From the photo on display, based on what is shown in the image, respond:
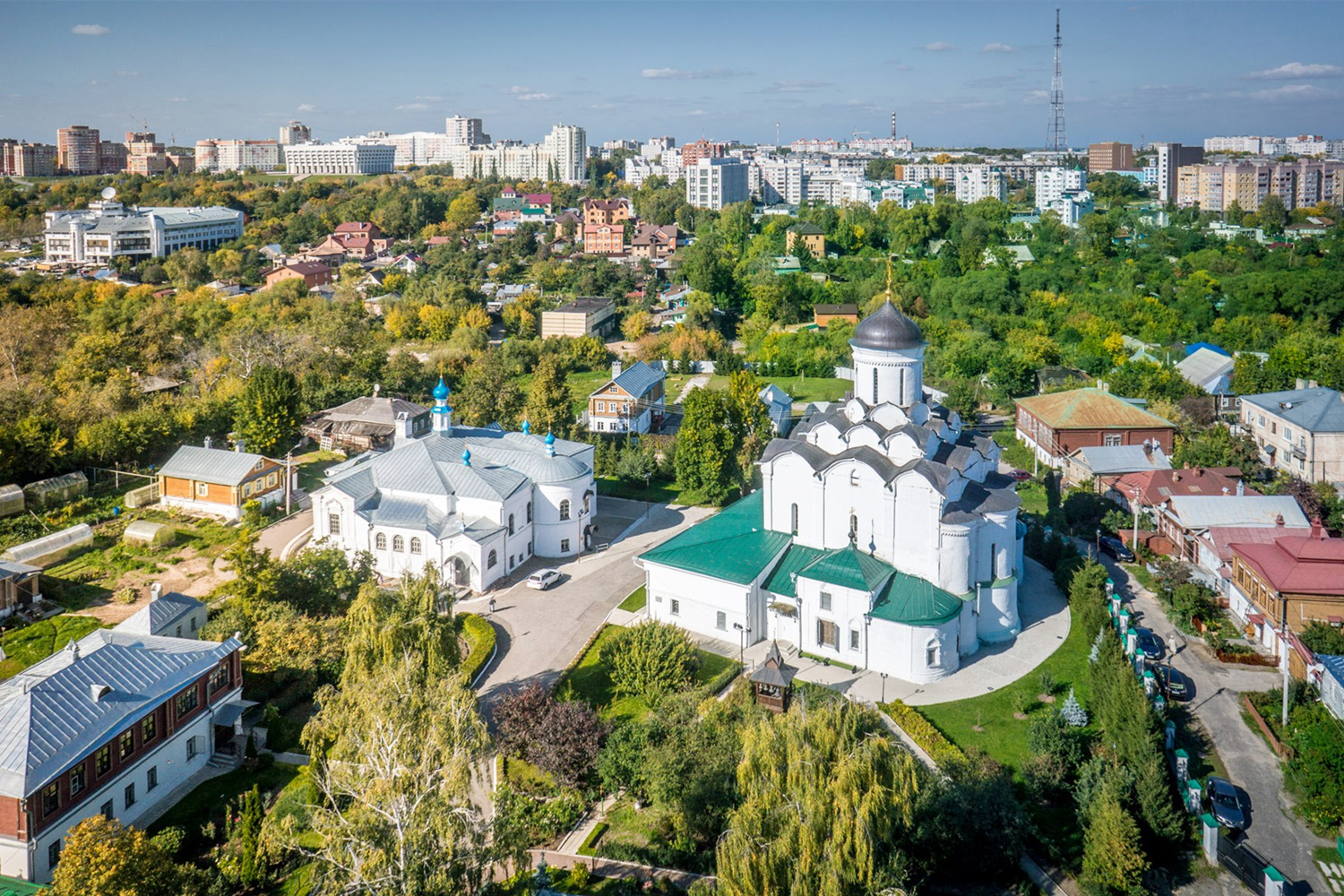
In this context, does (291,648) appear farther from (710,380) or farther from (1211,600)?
(710,380)

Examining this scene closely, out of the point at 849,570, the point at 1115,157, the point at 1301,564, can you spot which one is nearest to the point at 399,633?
the point at 849,570

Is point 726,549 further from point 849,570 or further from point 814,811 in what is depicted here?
point 814,811

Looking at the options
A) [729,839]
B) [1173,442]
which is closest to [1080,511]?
[1173,442]

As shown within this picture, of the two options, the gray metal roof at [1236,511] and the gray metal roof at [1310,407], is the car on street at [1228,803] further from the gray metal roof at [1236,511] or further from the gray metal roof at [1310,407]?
the gray metal roof at [1310,407]

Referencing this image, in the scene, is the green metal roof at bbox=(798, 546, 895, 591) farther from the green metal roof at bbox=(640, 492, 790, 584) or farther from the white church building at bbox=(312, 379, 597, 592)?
the white church building at bbox=(312, 379, 597, 592)

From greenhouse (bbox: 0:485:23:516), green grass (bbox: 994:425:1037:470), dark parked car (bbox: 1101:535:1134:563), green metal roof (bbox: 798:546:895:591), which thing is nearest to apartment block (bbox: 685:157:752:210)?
green grass (bbox: 994:425:1037:470)

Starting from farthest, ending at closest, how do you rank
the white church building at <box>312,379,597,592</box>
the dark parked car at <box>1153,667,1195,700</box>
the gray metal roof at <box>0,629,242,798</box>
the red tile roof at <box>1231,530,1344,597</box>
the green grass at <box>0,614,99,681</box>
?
the white church building at <box>312,379,597,592</box>
the red tile roof at <box>1231,530,1344,597</box>
the green grass at <box>0,614,99,681</box>
the dark parked car at <box>1153,667,1195,700</box>
the gray metal roof at <box>0,629,242,798</box>
